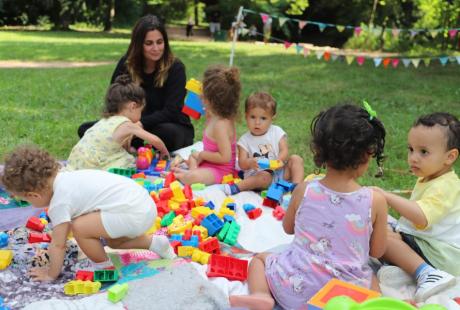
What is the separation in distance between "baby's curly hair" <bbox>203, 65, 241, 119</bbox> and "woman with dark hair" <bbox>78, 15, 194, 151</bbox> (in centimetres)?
89

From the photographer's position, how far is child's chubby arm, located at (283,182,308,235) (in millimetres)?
2377

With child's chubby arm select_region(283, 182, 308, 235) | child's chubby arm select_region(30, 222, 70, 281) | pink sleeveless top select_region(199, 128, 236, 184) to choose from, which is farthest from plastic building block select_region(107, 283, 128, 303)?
pink sleeveless top select_region(199, 128, 236, 184)

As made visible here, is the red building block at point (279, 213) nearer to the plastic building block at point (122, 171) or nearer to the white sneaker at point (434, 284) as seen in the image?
the white sneaker at point (434, 284)

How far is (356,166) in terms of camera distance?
7.31 feet

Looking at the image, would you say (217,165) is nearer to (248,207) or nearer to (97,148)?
(248,207)

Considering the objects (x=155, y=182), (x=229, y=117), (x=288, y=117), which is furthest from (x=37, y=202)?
(x=288, y=117)

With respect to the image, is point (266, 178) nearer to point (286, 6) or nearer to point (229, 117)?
point (229, 117)

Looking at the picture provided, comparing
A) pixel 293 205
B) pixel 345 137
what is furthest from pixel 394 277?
pixel 345 137

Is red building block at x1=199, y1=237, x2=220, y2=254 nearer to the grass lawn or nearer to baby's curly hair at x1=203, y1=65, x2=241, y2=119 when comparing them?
baby's curly hair at x1=203, y1=65, x2=241, y2=119

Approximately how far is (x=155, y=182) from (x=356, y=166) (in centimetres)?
219

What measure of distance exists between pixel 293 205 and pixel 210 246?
0.77 meters

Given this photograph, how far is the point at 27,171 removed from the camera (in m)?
2.50

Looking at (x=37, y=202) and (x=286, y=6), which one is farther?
(x=286, y=6)

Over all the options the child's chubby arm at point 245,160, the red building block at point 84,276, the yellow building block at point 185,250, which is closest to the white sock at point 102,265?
the red building block at point 84,276
